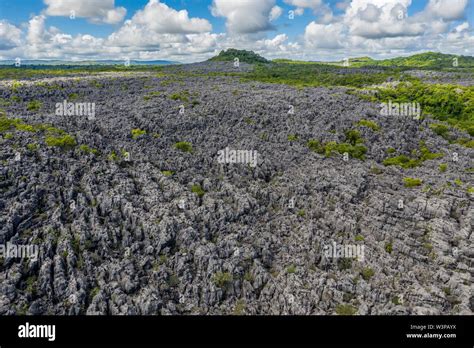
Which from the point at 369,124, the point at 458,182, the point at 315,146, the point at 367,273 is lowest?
the point at 367,273

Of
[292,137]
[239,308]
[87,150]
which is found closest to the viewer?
[239,308]

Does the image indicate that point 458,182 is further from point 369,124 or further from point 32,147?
point 32,147

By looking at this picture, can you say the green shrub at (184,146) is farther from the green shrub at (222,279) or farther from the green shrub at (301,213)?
the green shrub at (222,279)

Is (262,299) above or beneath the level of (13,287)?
beneath

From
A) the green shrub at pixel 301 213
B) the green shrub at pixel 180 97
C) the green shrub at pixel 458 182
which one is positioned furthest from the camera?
the green shrub at pixel 180 97

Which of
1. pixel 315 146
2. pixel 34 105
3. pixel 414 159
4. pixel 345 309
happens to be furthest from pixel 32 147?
pixel 414 159

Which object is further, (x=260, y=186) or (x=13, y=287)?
(x=260, y=186)

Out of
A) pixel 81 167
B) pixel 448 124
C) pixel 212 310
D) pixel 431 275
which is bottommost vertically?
pixel 212 310

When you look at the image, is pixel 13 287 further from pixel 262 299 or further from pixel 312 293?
pixel 312 293

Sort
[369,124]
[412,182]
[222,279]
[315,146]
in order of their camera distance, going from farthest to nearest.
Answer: [369,124]
[315,146]
[412,182]
[222,279]

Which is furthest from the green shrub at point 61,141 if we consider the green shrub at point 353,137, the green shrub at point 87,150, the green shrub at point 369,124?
the green shrub at point 369,124
